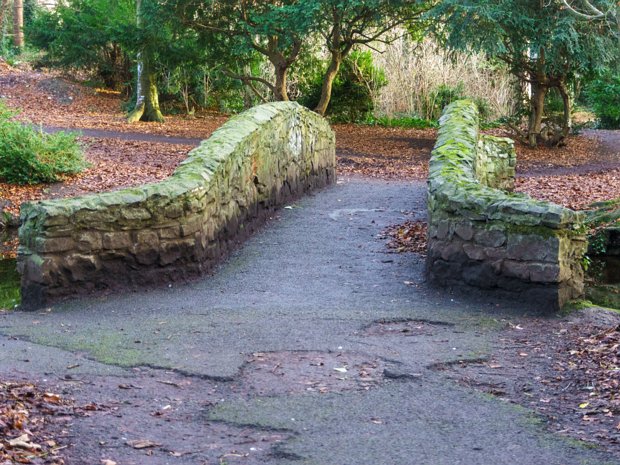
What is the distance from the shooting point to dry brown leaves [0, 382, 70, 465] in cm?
441

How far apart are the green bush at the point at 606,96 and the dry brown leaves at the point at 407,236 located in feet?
47.0

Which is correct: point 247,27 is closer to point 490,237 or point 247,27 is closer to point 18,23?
point 490,237

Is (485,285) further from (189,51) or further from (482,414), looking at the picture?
(189,51)

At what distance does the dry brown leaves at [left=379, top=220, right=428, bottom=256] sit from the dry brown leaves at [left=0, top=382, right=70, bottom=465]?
6.21 meters

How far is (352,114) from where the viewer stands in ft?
94.4

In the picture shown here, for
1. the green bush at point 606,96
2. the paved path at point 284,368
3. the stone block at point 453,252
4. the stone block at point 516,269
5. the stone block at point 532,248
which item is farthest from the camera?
the green bush at point 606,96

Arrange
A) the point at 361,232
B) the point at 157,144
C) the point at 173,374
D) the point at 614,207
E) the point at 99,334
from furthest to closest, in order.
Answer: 1. the point at 157,144
2. the point at 614,207
3. the point at 361,232
4. the point at 99,334
5. the point at 173,374

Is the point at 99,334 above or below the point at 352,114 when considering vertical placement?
below

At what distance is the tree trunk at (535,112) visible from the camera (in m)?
22.6

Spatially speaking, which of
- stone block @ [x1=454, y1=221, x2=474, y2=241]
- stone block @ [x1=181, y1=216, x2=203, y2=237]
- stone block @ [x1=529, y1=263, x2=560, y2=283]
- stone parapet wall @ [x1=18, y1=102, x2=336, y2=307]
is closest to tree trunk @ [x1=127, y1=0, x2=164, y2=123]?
stone parapet wall @ [x1=18, y1=102, x2=336, y2=307]

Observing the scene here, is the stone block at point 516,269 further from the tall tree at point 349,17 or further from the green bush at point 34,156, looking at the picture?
the tall tree at point 349,17

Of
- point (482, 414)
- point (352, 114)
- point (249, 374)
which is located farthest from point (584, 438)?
point (352, 114)

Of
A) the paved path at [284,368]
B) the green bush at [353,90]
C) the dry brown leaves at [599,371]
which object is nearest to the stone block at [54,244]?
the paved path at [284,368]

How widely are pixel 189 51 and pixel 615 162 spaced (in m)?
11.2
